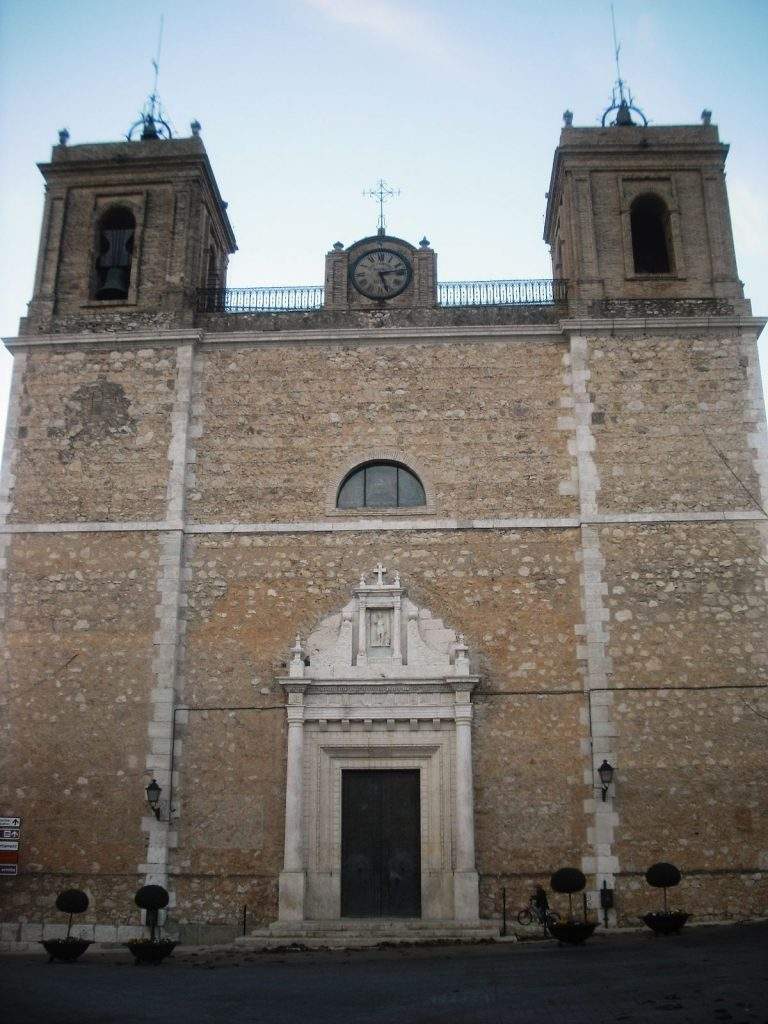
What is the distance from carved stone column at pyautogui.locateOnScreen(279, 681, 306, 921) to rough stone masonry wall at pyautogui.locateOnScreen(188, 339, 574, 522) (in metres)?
3.24

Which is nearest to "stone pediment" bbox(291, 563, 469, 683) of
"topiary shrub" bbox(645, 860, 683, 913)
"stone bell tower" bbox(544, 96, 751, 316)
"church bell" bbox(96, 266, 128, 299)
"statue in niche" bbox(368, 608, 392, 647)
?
"statue in niche" bbox(368, 608, 392, 647)

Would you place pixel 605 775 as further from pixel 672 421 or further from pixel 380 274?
pixel 380 274

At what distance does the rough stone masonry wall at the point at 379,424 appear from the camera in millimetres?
17328

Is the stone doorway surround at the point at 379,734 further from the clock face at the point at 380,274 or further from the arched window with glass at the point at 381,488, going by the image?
the clock face at the point at 380,274

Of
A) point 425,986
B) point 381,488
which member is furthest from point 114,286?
point 425,986

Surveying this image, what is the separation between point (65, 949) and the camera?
13.3 m

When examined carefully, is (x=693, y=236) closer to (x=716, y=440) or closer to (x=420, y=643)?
(x=716, y=440)

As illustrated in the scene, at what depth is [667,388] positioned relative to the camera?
1767 centimetres

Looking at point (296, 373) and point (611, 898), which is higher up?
point (296, 373)

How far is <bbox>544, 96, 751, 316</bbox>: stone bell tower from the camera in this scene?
1850 cm

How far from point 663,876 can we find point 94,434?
11623 mm

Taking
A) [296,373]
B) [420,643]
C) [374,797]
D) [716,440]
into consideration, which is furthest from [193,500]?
[716,440]

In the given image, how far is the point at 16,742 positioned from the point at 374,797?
5.76m

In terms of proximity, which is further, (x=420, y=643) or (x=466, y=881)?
(x=420, y=643)
